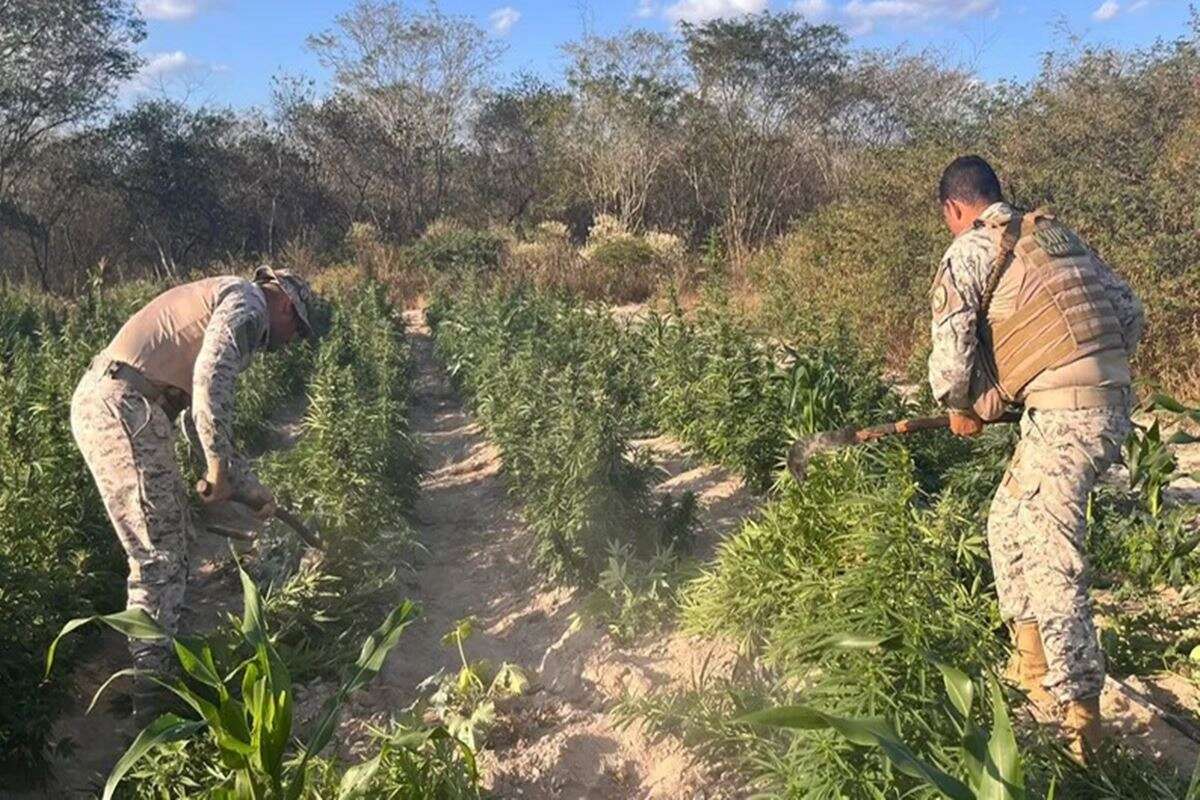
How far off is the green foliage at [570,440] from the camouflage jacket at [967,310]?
1.81 meters

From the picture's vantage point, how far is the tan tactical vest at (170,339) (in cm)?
382

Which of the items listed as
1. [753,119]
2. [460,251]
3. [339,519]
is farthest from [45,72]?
[339,519]

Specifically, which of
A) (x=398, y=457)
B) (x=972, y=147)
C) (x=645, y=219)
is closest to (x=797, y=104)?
(x=645, y=219)

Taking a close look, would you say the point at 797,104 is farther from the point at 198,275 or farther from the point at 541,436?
the point at 541,436

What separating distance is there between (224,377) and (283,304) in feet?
1.67

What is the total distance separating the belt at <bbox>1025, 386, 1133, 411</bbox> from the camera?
10.3ft

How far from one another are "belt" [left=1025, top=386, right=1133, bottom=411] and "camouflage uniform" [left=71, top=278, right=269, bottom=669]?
2827mm

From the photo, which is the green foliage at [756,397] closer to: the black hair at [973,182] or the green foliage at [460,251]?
the black hair at [973,182]

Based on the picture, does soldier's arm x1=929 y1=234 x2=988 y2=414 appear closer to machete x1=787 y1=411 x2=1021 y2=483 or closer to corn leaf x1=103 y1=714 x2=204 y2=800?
machete x1=787 y1=411 x2=1021 y2=483

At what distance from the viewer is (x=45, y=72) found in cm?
2092

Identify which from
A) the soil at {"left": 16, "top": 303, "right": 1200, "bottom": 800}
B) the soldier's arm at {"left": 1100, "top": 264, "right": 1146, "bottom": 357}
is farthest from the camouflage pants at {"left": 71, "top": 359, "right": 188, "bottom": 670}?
the soldier's arm at {"left": 1100, "top": 264, "right": 1146, "bottom": 357}

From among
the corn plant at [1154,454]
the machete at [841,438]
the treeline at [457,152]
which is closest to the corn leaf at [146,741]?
the machete at [841,438]

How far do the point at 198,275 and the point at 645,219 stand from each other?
1058 centimetres

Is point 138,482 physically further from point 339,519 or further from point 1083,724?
point 1083,724
